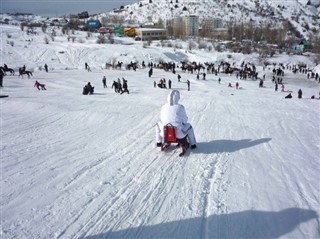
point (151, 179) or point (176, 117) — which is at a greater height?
point (176, 117)

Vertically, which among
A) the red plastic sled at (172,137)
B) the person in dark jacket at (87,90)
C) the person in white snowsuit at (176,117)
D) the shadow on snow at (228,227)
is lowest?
the person in dark jacket at (87,90)

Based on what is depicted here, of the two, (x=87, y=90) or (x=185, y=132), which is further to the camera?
(x=87, y=90)

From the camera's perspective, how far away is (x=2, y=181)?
632 cm

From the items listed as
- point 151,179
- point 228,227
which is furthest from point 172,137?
point 228,227

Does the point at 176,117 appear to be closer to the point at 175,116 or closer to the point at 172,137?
the point at 175,116

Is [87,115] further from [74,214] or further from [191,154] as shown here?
[74,214]

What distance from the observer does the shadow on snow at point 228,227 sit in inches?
184

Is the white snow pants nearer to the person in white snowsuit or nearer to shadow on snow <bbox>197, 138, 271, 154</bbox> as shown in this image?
the person in white snowsuit

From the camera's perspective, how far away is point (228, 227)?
487 cm

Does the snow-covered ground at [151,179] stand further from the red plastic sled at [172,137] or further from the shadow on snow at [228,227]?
the red plastic sled at [172,137]

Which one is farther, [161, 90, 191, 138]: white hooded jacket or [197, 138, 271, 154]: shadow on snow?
[197, 138, 271, 154]: shadow on snow

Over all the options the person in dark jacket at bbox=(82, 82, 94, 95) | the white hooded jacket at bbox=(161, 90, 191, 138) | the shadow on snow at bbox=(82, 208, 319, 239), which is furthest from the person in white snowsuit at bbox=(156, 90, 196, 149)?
the person in dark jacket at bbox=(82, 82, 94, 95)

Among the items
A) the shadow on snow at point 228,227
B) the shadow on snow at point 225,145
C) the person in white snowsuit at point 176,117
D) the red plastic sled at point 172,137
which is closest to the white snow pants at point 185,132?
the person in white snowsuit at point 176,117

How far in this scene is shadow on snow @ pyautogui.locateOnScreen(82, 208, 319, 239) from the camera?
15.4 ft
